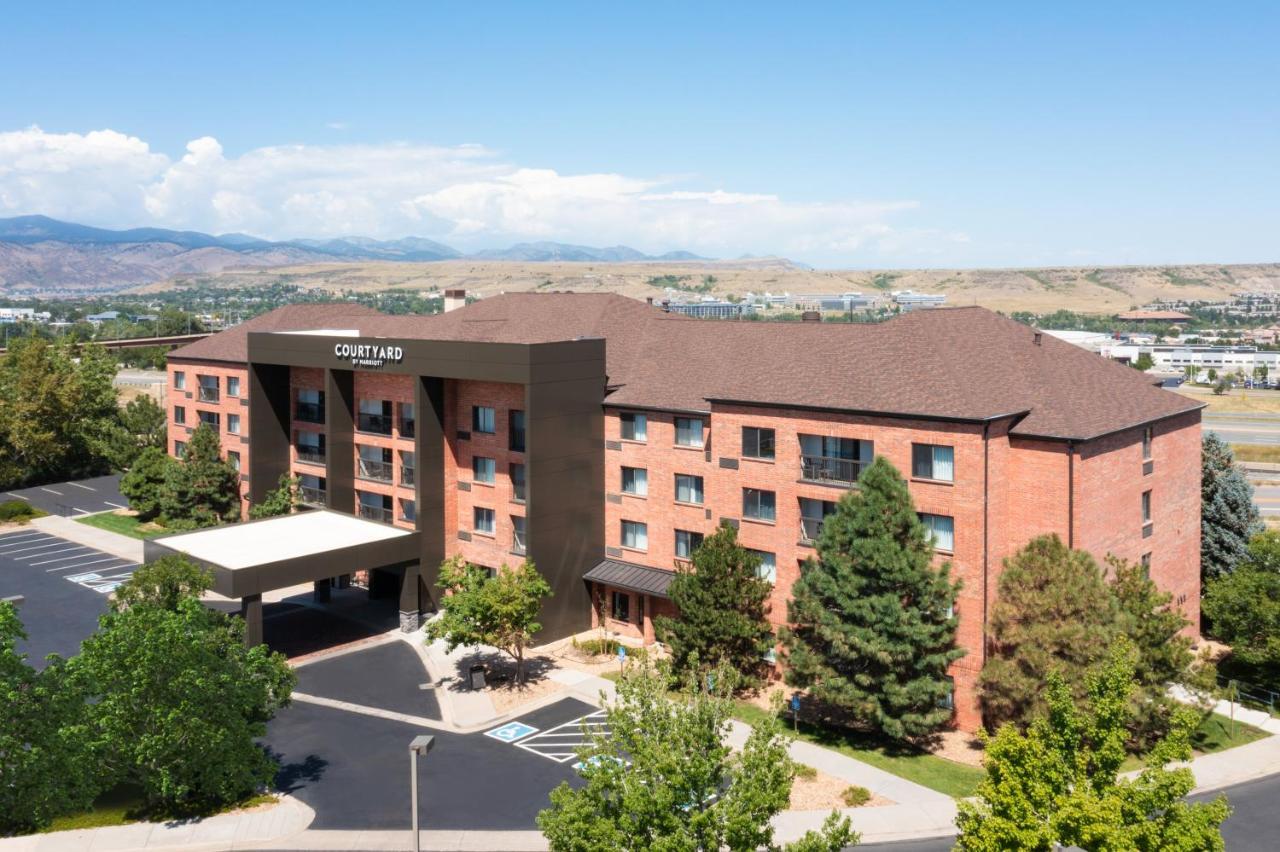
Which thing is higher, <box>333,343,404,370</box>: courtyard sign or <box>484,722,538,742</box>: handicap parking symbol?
<box>333,343,404,370</box>: courtyard sign

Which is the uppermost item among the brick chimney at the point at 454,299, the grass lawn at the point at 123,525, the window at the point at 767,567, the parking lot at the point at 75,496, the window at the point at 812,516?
the brick chimney at the point at 454,299

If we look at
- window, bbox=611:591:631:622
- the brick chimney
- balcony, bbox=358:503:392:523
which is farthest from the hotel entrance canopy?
the brick chimney

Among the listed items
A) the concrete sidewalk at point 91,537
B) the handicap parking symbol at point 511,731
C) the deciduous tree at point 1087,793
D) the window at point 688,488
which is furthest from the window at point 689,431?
the concrete sidewalk at point 91,537

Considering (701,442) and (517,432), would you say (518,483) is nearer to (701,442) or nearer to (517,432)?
(517,432)

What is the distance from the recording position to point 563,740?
127ft

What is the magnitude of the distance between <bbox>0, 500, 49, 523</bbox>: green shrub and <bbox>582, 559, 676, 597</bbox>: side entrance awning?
52446mm

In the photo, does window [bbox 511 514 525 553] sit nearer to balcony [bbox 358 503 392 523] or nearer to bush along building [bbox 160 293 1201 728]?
bush along building [bbox 160 293 1201 728]

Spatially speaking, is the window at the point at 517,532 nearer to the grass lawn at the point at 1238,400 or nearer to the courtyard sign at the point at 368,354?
the courtyard sign at the point at 368,354

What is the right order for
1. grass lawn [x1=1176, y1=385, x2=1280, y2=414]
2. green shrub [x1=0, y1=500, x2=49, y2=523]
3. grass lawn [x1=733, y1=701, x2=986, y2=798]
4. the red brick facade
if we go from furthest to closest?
1. grass lawn [x1=1176, y1=385, x2=1280, y2=414]
2. green shrub [x1=0, y1=500, x2=49, y2=523]
3. the red brick facade
4. grass lawn [x1=733, y1=701, x2=986, y2=798]

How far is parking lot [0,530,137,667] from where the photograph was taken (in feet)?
169

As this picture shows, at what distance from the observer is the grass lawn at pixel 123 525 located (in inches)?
2876

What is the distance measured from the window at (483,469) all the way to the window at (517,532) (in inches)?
100

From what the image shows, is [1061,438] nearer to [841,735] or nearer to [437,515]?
[841,735]

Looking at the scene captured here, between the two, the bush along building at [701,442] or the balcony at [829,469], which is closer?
the bush along building at [701,442]
